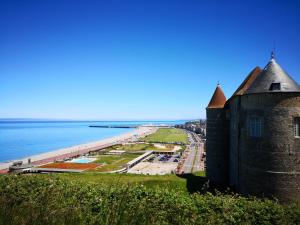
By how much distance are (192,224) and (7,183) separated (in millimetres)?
9747

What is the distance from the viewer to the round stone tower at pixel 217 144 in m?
25.9

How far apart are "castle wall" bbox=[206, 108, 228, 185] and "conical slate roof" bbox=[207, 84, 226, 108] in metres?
0.57

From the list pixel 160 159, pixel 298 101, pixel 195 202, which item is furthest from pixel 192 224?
pixel 160 159

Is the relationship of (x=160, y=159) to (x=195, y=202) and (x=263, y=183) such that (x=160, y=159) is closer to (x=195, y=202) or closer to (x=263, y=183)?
(x=263, y=183)

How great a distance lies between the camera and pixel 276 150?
16.5 metres

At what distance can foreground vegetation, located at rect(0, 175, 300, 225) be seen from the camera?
4172mm

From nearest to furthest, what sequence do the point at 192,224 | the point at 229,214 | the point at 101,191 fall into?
the point at 192,224 → the point at 229,214 → the point at 101,191

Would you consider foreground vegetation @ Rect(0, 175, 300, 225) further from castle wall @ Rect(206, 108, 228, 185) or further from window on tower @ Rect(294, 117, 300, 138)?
castle wall @ Rect(206, 108, 228, 185)

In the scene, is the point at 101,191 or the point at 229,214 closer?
the point at 229,214

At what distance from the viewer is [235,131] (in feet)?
70.9

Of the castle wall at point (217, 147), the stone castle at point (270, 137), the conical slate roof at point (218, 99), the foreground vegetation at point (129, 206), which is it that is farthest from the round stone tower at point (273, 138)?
the conical slate roof at point (218, 99)

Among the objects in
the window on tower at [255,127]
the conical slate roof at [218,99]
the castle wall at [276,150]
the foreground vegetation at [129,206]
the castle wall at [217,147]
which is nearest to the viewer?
the foreground vegetation at [129,206]

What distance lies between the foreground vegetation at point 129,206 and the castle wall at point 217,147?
15.1 meters

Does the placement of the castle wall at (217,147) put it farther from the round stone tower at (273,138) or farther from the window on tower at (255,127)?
the window on tower at (255,127)
